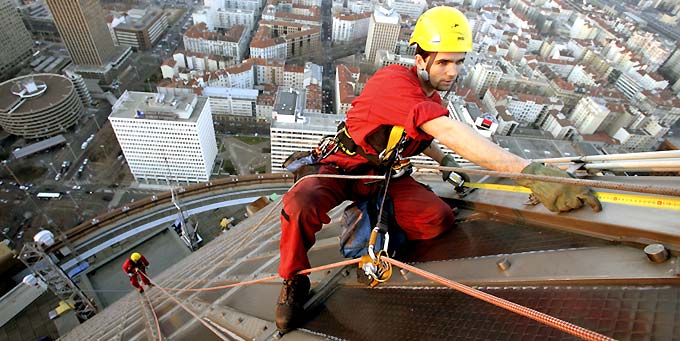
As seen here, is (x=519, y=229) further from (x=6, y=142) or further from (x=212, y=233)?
(x=6, y=142)

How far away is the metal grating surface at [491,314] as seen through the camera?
131 centimetres

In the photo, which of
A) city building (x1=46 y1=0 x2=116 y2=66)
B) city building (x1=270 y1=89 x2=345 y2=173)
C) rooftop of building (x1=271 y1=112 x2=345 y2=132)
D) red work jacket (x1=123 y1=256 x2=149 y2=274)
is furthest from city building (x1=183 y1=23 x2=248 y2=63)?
red work jacket (x1=123 y1=256 x2=149 y2=274)

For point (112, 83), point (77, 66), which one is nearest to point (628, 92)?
point (112, 83)

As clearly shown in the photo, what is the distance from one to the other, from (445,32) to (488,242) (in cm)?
142

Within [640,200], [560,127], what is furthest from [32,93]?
[560,127]

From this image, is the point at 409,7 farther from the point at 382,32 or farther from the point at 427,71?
the point at 427,71

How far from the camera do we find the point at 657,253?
1457 millimetres

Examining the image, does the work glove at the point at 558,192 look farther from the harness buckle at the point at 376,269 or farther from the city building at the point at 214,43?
the city building at the point at 214,43

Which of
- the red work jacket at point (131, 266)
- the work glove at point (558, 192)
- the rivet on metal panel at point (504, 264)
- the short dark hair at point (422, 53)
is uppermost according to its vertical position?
the short dark hair at point (422, 53)

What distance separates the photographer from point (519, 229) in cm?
242

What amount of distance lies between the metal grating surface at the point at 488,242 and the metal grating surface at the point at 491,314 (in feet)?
1.18

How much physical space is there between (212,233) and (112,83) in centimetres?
2098

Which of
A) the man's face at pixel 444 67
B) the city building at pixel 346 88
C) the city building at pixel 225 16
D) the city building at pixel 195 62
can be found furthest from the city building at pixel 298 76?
the man's face at pixel 444 67

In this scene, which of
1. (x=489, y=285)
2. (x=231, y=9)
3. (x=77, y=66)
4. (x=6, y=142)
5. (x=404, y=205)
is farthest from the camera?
(x=231, y=9)
